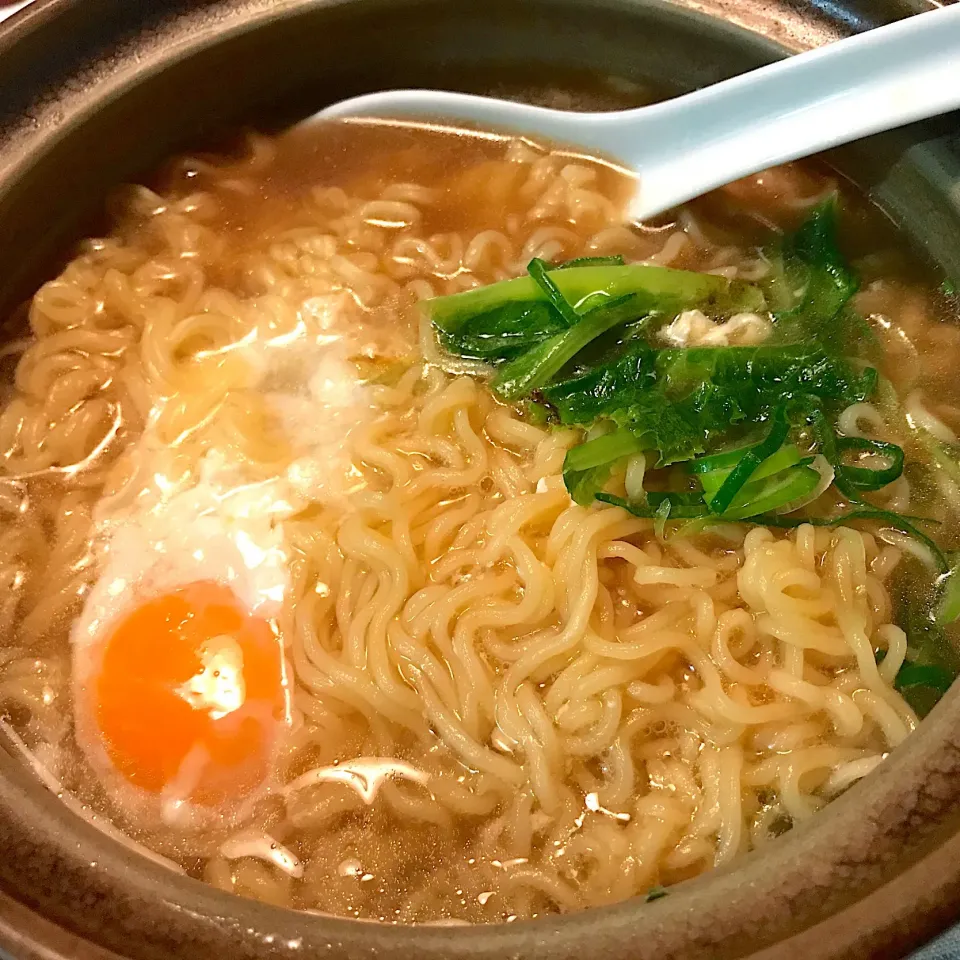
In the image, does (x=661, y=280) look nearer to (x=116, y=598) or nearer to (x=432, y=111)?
(x=432, y=111)

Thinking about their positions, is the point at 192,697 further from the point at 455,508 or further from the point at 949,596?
the point at 949,596

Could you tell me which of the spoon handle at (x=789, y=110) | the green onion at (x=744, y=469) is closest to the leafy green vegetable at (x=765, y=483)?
the green onion at (x=744, y=469)

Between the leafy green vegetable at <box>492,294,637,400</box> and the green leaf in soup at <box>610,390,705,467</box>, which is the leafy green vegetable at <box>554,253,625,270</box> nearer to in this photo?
the leafy green vegetable at <box>492,294,637,400</box>

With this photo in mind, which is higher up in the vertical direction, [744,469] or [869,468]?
[744,469]

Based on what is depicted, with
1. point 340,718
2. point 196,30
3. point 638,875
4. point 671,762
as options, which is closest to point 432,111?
point 196,30

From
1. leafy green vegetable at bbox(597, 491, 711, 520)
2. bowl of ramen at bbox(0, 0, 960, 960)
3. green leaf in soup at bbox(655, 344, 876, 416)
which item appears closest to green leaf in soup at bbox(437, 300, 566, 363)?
bowl of ramen at bbox(0, 0, 960, 960)

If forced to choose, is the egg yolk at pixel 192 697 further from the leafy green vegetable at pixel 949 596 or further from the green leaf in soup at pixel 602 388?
the leafy green vegetable at pixel 949 596

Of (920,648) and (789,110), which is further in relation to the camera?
(789,110)

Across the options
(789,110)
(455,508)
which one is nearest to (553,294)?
(455,508)
